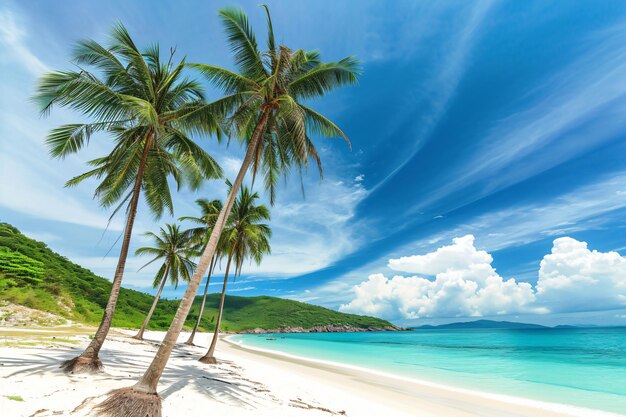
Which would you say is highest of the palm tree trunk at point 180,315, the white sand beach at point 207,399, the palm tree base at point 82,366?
the palm tree trunk at point 180,315

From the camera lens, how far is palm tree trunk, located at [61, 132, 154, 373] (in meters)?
7.42

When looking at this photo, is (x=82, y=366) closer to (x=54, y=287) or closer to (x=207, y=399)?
(x=207, y=399)

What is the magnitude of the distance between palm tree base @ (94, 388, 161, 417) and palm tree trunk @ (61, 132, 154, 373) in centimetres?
292

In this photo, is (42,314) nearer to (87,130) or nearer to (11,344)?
(11,344)

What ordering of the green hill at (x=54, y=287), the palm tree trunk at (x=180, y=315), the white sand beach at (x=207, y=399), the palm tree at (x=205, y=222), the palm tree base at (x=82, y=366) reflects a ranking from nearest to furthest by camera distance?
the white sand beach at (x=207, y=399), the palm tree trunk at (x=180, y=315), the palm tree base at (x=82, y=366), the palm tree at (x=205, y=222), the green hill at (x=54, y=287)

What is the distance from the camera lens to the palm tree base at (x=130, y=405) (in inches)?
194

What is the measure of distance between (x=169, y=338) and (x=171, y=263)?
72.7 feet

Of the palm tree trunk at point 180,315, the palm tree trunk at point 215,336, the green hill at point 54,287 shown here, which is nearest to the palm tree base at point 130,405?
the palm tree trunk at point 180,315

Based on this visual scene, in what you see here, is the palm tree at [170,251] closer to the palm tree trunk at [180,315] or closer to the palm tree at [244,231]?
the palm tree at [244,231]

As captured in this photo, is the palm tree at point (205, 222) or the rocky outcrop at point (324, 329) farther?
the rocky outcrop at point (324, 329)

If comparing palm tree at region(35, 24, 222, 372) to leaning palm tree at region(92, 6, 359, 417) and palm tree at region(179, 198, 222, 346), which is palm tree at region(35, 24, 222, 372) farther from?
palm tree at region(179, 198, 222, 346)

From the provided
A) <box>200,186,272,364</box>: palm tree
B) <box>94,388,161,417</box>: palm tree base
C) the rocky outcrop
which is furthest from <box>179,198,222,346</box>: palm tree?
the rocky outcrop

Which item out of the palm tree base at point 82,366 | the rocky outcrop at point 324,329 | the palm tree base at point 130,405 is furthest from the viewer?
the rocky outcrop at point 324,329

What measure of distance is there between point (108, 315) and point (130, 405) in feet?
13.6
